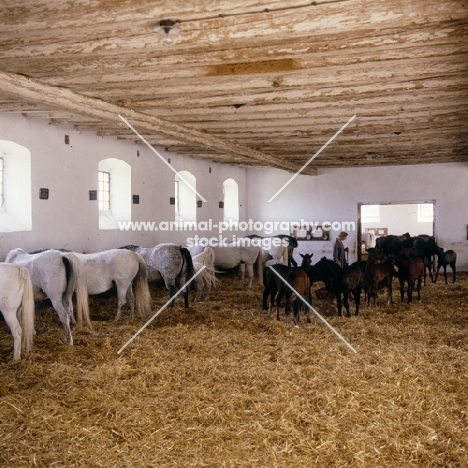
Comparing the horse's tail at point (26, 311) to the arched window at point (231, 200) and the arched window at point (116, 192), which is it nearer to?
the arched window at point (116, 192)

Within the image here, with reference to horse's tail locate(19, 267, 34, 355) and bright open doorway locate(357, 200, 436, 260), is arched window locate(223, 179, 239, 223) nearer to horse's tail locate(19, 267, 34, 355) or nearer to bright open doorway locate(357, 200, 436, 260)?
bright open doorway locate(357, 200, 436, 260)

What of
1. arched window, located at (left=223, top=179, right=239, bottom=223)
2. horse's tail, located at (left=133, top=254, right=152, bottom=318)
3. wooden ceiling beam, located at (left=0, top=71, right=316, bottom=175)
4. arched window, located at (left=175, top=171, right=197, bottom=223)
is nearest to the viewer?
wooden ceiling beam, located at (left=0, top=71, right=316, bottom=175)

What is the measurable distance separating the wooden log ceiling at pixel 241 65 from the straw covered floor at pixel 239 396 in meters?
2.93

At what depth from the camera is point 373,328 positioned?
22.1ft

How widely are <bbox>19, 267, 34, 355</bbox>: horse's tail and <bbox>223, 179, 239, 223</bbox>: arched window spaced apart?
33.6 ft

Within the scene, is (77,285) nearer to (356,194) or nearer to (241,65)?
(241,65)

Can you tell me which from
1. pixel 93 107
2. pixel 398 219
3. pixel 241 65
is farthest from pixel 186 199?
pixel 398 219

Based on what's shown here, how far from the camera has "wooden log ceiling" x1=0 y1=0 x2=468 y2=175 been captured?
151 inches

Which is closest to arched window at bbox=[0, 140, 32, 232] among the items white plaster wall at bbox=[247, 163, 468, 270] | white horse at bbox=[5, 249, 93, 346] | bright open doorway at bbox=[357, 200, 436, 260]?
white horse at bbox=[5, 249, 93, 346]

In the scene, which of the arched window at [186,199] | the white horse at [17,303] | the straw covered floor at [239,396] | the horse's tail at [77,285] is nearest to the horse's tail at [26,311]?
the white horse at [17,303]

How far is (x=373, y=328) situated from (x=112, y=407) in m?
3.91

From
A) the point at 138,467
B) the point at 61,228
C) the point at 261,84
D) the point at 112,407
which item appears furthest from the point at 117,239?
the point at 138,467

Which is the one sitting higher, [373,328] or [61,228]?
[61,228]

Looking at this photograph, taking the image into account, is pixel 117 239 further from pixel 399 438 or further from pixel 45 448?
pixel 399 438
